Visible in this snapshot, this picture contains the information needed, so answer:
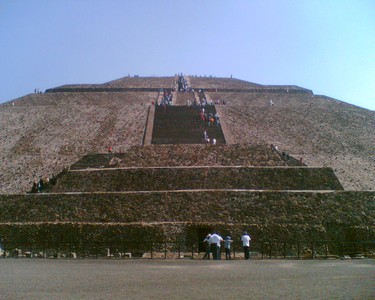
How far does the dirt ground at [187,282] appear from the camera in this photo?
771cm

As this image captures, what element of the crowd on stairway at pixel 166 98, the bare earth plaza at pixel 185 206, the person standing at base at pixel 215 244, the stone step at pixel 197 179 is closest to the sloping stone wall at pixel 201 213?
the bare earth plaza at pixel 185 206

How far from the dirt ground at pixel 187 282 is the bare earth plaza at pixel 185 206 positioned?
4 cm

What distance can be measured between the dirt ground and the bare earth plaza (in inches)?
1.4

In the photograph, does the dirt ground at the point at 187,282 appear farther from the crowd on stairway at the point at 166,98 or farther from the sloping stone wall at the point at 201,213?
the crowd on stairway at the point at 166,98

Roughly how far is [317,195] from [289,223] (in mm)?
2010

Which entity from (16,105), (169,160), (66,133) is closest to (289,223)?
(169,160)

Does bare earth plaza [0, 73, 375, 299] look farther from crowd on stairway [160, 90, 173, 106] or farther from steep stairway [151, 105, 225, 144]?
crowd on stairway [160, 90, 173, 106]

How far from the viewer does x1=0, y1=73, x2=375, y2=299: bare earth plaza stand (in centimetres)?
957

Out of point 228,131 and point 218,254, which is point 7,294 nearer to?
point 218,254

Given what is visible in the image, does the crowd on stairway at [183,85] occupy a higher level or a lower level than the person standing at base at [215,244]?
higher

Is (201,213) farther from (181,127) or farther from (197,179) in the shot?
(181,127)

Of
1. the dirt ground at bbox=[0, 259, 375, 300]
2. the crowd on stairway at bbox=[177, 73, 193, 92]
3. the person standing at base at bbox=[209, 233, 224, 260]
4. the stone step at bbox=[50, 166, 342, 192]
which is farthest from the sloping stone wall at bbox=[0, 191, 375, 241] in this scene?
the crowd on stairway at bbox=[177, 73, 193, 92]

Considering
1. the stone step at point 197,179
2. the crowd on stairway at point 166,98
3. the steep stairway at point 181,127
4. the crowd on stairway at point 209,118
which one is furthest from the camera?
the crowd on stairway at point 166,98

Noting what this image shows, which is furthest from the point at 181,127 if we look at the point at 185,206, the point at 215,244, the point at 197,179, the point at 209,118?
the point at 215,244
